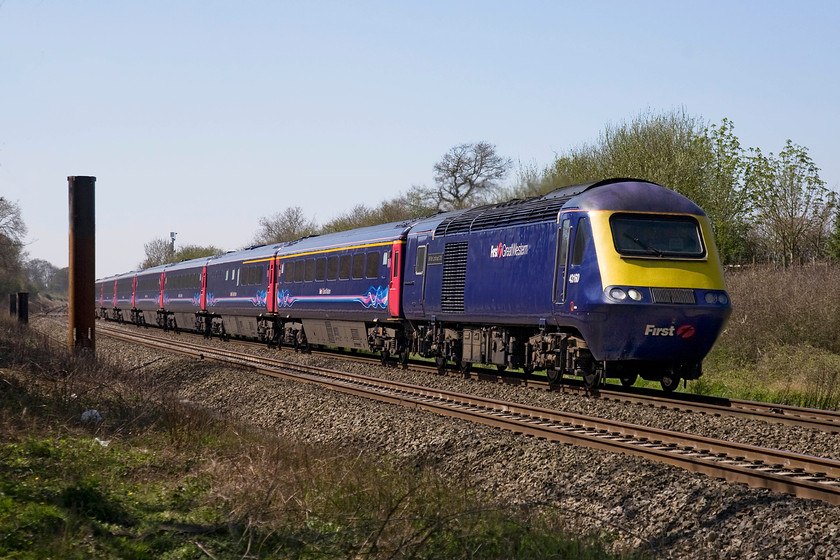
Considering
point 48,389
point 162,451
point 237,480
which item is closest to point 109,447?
point 162,451

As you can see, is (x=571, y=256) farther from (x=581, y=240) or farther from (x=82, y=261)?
(x=82, y=261)

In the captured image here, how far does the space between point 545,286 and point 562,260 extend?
62 cm

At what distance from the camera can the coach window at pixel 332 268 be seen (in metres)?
24.1

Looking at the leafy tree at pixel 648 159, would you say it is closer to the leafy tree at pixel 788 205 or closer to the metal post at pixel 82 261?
the leafy tree at pixel 788 205

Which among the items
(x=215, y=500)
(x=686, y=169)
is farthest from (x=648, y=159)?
(x=215, y=500)

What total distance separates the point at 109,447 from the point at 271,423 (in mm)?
4514

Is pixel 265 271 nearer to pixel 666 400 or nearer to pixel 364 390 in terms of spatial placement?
pixel 364 390

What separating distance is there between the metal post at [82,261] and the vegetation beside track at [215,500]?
22.2 feet

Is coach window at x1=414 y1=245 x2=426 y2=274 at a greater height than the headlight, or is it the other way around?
coach window at x1=414 y1=245 x2=426 y2=274

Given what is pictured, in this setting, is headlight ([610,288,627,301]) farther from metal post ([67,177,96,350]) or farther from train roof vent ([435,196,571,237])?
metal post ([67,177,96,350])

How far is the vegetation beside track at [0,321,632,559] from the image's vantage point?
19.1 ft

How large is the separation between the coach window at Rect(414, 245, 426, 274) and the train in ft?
0.17

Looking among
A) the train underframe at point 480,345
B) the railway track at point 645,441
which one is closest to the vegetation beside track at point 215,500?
the railway track at point 645,441

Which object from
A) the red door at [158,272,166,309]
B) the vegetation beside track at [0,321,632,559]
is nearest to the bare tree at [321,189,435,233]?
the red door at [158,272,166,309]
